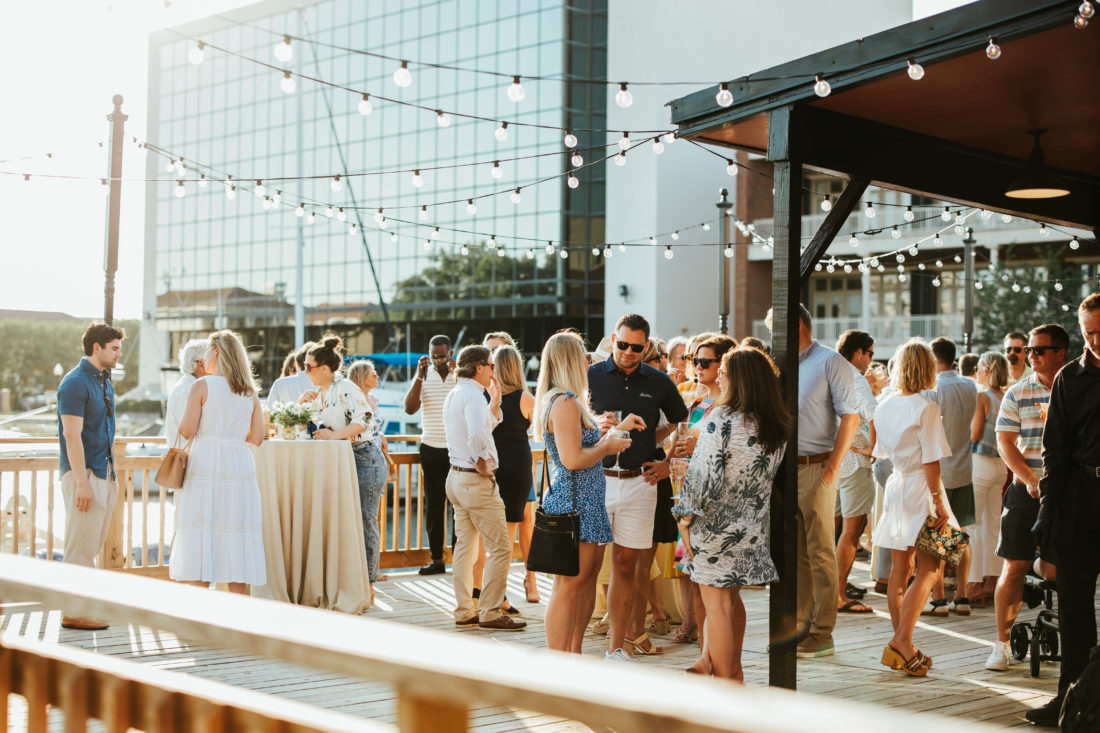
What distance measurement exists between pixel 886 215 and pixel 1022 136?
2731 cm

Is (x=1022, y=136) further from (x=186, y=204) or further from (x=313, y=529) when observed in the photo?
(x=186, y=204)

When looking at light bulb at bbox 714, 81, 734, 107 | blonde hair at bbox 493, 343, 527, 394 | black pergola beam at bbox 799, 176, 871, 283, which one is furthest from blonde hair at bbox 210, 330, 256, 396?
black pergola beam at bbox 799, 176, 871, 283

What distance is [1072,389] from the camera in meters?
4.79

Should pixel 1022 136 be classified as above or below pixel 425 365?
above

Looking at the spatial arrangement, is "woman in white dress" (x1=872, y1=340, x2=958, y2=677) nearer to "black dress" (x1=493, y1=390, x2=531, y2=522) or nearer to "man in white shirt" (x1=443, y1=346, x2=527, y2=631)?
"man in white shirt" (x1=443, y1=346, x2=527, y2=631)

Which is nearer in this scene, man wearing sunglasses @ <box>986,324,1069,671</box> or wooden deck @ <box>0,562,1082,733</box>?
wooden deck @ <box>0,562,1082,733</box>

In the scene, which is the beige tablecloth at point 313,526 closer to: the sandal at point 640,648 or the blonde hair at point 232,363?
the blonde hair at point 232,363

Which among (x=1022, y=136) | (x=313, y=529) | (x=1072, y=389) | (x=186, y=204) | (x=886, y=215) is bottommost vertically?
(x=313, y=529)

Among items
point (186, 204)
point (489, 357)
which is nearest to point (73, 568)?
point (489, 357)

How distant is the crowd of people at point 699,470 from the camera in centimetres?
480

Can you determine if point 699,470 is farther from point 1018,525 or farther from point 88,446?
point 88,446

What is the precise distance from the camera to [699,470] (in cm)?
477

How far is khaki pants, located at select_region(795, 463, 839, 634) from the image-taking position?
6199mm

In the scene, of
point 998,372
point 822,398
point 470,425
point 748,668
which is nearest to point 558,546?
point 748,668
